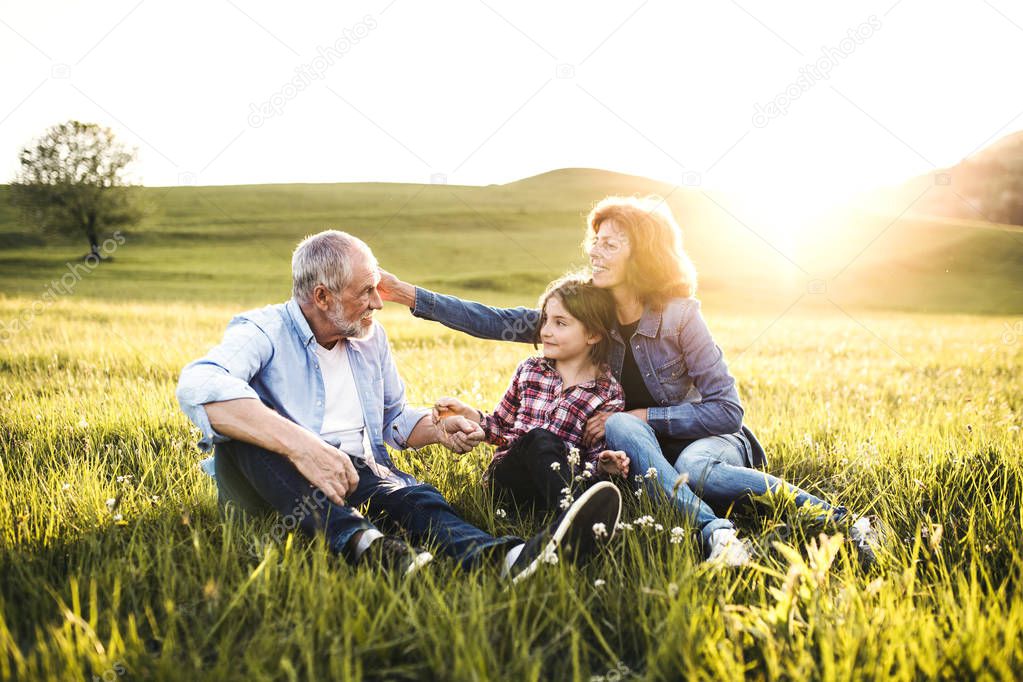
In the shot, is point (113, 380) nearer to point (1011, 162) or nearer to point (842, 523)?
point (842, 523)

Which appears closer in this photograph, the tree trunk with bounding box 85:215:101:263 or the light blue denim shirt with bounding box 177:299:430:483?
the light blue denim shirt with bounding box 177:299:430:483

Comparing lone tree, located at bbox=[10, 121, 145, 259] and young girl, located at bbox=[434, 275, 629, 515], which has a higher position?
lone tree, located at bbox=[10, 121, 145, 259]

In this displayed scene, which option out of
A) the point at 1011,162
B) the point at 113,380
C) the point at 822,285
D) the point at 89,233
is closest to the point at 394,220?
the point at 89,233

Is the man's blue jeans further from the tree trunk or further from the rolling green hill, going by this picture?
the tree trunk

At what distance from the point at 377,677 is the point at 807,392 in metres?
6.83

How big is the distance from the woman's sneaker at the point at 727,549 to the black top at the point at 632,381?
4.41 ft

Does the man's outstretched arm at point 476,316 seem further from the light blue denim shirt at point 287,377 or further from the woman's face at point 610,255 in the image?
the woman's face at point 610,255

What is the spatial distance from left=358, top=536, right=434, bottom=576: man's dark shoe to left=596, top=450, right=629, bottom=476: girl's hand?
1265 millimetres

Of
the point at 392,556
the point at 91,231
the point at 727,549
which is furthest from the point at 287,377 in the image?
the point at 91,231

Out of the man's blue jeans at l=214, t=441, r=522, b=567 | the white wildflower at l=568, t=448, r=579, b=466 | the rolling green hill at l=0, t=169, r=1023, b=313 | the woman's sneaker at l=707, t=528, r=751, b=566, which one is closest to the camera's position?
the woman's sneaker at l=707, t=528, r=751, b=566

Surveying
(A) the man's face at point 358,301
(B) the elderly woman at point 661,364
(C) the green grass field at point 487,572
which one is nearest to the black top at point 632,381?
(B) the elderly woman at point 661,364

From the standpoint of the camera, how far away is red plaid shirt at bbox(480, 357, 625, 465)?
4527mm

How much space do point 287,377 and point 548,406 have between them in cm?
167

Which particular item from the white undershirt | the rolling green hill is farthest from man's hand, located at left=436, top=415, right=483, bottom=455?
the rolling green hill
